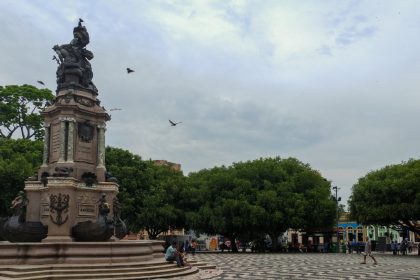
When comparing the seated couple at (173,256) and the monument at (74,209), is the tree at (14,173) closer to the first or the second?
the monument at (74,209)

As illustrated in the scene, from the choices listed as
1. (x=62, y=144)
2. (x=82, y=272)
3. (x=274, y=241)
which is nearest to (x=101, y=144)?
(x=62, y=144)

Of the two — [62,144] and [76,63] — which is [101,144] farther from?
[76,63]

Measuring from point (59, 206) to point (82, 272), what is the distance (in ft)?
12.3

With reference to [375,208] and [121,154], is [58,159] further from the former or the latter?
[375,208]

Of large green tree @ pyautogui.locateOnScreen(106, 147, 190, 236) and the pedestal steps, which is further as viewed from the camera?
large green tree @ pyautogui.locateOnScreen(106, 147, 190, 236)

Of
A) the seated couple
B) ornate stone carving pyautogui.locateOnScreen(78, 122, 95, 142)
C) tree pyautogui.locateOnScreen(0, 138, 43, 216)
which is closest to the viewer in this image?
the seated couple

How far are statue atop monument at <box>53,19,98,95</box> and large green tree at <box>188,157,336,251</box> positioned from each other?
896 inches

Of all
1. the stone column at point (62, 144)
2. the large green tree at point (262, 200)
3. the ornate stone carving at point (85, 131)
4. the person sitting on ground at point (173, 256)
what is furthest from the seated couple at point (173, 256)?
the large green tree at point (262, 200)

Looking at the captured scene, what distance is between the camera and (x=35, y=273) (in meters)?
13.9

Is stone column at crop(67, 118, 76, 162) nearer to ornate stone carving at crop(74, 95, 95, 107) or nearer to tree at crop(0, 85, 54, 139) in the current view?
ornate stone carving at crop(74, 95, 95, 107)

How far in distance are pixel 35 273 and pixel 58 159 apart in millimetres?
5622

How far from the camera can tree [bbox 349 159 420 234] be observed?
36.5 m

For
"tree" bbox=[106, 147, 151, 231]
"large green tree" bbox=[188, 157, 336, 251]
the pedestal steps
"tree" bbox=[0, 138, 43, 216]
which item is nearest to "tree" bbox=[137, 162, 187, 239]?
"tree" bbox=[106, 147, 151, 231]

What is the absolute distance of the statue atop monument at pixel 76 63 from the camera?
19922mm
